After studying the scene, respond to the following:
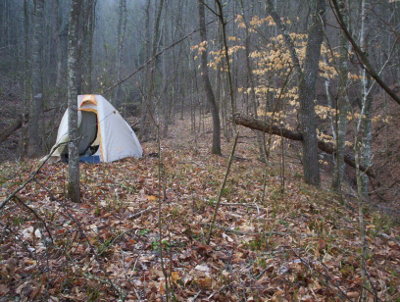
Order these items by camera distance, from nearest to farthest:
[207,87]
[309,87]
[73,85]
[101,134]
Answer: [73,85] < [309,87] < [101,134] < [207,87]

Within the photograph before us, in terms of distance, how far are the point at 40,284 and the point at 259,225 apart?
9.16 feet

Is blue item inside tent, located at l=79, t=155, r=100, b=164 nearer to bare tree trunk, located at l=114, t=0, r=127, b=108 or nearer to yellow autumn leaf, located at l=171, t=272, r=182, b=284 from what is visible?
yellow autumn leaf, located at l=171, t=272, r=182, b=284

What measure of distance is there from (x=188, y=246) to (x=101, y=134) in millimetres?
5699

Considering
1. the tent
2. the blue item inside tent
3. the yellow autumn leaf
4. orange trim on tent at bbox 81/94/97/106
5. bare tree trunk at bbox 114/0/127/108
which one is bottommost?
the yellow autumn leaf

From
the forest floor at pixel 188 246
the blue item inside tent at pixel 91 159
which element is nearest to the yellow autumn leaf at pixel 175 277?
the forest floor at pixel 188 246

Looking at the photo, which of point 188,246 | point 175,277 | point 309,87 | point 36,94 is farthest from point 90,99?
point 175,277

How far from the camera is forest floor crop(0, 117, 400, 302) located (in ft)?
10.0

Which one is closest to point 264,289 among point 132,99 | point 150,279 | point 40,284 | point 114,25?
point 150,279

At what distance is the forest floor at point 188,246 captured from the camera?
3058 mm

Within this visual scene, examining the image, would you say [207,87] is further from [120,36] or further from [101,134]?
[120,36]

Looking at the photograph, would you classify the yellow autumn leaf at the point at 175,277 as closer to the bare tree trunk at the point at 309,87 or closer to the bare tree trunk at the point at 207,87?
the bare tree trunk at the point at 309,87

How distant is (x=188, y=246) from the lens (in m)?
3.92

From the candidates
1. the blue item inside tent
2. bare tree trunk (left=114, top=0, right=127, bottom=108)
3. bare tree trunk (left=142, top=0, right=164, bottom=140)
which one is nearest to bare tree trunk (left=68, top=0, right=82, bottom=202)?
bare tree trunk (left=142, top=0, right=164, bottom=140)

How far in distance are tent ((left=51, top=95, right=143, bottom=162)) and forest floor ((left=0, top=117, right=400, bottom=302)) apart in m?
2.34
